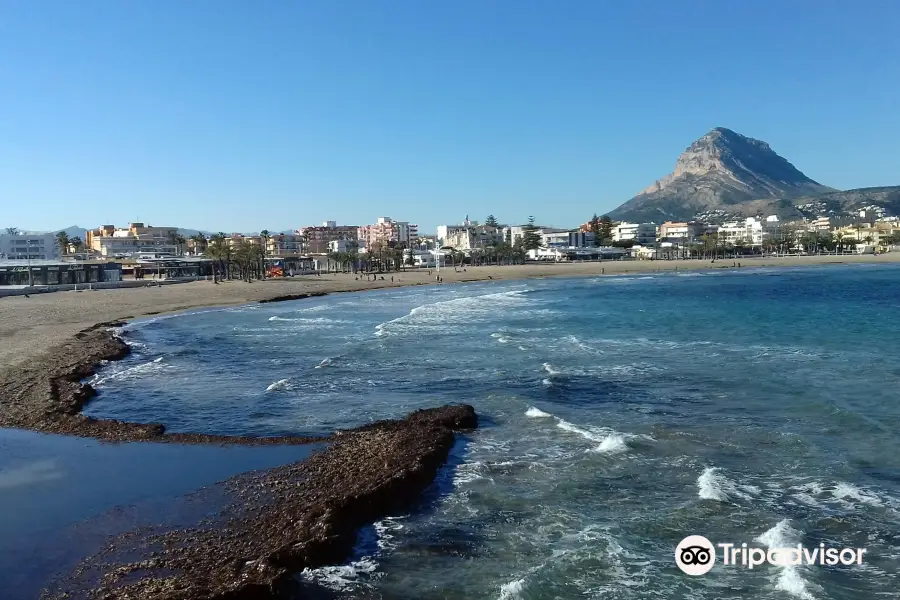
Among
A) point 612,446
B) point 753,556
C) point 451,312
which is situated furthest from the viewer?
point 451,312

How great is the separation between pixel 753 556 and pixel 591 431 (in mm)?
6009

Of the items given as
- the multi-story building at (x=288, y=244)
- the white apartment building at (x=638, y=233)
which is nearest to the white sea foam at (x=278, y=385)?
the multi-story building at (x=288, y=244)

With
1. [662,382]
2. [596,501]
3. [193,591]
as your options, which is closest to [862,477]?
[596,501]

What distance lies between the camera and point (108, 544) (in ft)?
30.3

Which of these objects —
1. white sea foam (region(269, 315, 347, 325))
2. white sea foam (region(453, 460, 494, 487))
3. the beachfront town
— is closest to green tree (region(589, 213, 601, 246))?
the beachfront town

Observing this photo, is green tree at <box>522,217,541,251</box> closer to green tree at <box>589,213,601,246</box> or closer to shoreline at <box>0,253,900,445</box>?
green tree at <box>589,213,601,246</box>

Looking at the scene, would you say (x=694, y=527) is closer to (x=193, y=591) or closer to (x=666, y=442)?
(x=666, y=442)

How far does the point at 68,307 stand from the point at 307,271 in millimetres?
74724

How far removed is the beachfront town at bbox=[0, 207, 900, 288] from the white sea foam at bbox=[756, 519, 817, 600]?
7610cm

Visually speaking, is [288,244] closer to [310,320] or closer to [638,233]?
[638,233]

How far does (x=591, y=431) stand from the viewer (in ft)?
49.2

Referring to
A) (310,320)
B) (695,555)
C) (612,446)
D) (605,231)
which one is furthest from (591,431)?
(605,231)

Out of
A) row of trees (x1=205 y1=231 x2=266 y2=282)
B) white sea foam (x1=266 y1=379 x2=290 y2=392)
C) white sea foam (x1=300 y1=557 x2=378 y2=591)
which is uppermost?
row of trees (x1=205 y1=231 x2=266 y2=282)

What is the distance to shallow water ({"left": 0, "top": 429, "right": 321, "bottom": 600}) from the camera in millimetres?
8945
